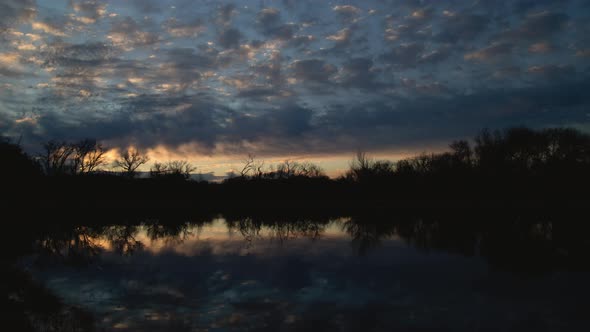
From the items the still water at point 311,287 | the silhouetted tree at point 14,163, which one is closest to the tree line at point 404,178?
the silhouetted tree at point 14,163

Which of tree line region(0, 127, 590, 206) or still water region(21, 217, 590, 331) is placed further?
tree line region(0, 127, 590, 206)

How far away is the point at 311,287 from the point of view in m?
10.3

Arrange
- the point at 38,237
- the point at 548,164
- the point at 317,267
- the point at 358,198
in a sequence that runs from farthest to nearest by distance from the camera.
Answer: the point at 358,198, the point at 548,164, the point at 38,237, the point at 317,267

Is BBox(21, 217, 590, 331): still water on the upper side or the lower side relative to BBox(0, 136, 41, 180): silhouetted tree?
lower

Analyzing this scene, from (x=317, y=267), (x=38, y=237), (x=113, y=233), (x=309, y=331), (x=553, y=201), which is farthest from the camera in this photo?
(x=553, y=201)

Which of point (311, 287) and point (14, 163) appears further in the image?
point (14, 163)

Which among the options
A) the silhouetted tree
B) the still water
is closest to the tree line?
the silhouetted tree

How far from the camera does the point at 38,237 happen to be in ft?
69.8

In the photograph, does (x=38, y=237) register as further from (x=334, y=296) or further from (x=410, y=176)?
(x=410, y=176)

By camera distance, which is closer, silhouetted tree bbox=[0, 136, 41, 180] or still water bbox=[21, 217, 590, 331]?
still water bbox=[21, 217, 590, 331]

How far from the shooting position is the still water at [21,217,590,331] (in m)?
7.40

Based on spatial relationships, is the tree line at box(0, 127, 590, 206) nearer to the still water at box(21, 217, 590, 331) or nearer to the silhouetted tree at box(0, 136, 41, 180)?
the silhouetted tree at box(0, 136, 41, 180)

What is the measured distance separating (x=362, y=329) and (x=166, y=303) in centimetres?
450

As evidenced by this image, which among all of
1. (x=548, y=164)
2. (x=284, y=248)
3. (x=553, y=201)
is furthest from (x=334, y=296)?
(x=548, y=164)
